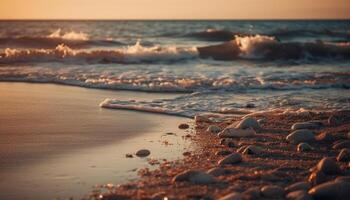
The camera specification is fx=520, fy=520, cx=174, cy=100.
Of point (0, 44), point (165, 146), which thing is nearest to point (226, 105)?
point (165, 146)

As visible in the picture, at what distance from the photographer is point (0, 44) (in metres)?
26.3

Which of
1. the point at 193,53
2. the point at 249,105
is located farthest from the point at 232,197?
the point at 193,53

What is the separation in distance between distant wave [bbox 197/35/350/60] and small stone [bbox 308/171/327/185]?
1649 cm

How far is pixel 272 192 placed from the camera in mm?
3887

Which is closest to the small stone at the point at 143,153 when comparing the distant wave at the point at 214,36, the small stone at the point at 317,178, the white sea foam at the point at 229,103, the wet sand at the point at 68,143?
the wet sand at the point at 68,143

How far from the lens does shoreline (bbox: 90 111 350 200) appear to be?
3916 mm

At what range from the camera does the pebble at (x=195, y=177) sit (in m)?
4.26

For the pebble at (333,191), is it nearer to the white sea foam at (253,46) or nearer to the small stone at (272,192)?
the small stone at (272,192)

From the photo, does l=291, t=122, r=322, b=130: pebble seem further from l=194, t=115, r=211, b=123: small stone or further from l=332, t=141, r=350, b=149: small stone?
l=194, t=115, r=211, b=123: small stone

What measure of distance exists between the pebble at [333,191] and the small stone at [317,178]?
1.28 ft

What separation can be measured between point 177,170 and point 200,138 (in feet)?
5.07

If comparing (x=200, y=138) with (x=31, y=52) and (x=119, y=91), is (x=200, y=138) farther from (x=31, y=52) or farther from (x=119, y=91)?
(x=31, y=52)

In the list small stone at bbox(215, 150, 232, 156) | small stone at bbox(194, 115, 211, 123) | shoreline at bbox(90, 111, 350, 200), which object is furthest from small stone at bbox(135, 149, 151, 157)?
small stone at bbox(194, 115, 211, 123)

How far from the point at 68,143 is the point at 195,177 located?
224 centimetres
